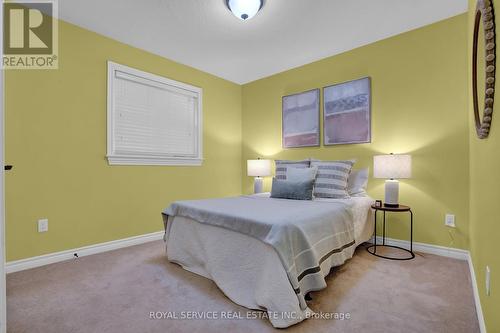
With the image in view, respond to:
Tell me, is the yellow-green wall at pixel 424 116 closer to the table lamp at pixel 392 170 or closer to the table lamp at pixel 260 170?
the table lamp at pixel 392 170

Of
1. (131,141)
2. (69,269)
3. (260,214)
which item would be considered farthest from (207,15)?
(69,269)

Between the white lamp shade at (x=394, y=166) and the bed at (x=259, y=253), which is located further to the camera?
the white lamp shade at (x=394, y=166)

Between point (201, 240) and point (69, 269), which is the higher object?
point (201, 240)

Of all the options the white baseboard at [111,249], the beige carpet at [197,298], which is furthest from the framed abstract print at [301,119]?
the beige carpet at [197,298]

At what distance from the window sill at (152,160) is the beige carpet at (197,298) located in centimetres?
111

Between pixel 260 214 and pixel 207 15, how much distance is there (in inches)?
79.7

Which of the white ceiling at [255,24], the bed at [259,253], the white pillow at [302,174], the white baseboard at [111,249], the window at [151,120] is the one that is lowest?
the white baseboard at [111,249]

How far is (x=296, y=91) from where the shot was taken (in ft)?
12.0

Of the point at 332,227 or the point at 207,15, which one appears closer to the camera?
the point at 332,227

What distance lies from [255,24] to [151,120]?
5.73ft

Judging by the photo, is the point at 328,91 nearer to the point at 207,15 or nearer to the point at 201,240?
the point at 207,15

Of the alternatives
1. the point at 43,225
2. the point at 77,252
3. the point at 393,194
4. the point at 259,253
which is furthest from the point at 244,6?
the point at 77,252

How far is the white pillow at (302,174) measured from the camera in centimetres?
266

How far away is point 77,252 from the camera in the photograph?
2523mm
